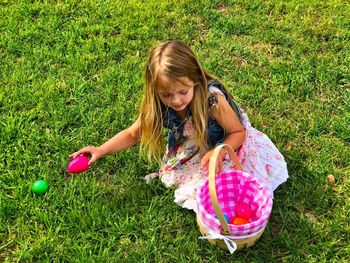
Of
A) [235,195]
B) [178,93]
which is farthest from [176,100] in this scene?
[235,195]

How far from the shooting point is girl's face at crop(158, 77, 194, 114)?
8.38 ft

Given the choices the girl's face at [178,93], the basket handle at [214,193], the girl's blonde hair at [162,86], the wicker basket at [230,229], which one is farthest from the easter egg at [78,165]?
the basket handle at [214,193]

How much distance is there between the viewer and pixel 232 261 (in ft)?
8.64

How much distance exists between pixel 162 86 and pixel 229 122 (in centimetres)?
48

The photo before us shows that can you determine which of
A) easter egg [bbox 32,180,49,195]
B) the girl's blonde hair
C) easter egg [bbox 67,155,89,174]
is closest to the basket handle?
the girl's blonde hair

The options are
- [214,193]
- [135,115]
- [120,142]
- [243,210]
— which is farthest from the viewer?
[135,115]

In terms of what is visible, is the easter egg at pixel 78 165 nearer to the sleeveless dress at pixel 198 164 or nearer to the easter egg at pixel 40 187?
the easter egg at pixel 40 187

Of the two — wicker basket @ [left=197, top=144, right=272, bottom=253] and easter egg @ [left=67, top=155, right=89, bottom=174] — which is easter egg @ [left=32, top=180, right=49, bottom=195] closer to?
easter egg @ [left=67, top=155, right=89, bottom=174]

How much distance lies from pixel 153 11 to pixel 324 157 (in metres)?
2.10

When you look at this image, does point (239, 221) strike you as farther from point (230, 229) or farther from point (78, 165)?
point (78, 165)

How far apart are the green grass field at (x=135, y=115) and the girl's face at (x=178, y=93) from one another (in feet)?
1.98

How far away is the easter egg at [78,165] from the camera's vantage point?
2.84 m

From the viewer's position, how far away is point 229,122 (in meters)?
2.81

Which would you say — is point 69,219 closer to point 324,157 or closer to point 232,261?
point 232,261
